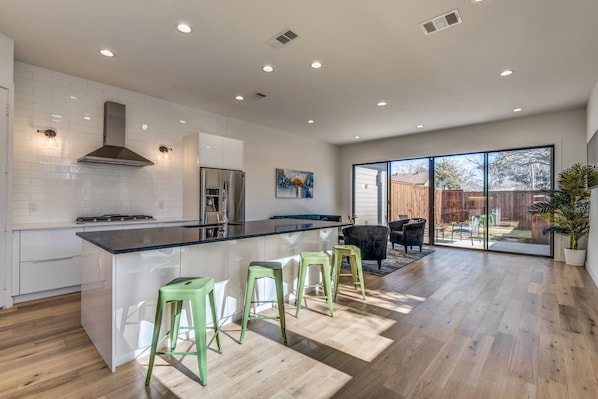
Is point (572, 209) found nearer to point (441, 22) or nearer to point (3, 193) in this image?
point (441, 22)

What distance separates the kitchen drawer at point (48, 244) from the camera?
10.6ft

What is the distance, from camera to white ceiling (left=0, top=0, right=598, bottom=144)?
100 inches

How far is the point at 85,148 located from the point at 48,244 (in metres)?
1.45

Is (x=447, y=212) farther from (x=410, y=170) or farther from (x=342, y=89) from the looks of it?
(x=342, y=89)

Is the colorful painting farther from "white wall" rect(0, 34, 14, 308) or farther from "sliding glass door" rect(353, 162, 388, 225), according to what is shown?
"white wall" rect(0, 34, 14, 308)

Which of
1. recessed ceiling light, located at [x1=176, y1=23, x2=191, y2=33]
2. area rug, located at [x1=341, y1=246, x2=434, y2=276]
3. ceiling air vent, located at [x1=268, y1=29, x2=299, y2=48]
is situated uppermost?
ceiling air vent, located at [x1=268, y1=29, x2=299, y2=48]

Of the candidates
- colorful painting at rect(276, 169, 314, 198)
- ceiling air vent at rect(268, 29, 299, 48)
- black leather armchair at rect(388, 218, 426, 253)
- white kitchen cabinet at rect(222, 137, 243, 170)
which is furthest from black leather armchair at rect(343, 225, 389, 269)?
ceiling air vent at rect(268, 29, 299, 48)

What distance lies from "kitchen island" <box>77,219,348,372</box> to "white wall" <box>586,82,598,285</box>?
188 inches

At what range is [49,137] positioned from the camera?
12.4 ft

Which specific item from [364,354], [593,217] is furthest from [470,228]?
[364,354]

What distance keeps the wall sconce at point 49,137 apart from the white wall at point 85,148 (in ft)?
0.17

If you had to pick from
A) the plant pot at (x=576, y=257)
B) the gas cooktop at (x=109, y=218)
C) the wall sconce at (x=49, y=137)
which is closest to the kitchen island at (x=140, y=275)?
the gas cooktop at (x=109, y=218)

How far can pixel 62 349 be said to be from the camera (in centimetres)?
227

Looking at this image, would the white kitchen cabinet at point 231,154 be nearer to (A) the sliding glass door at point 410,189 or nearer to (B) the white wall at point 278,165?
(B) the white wall at point 278,165
